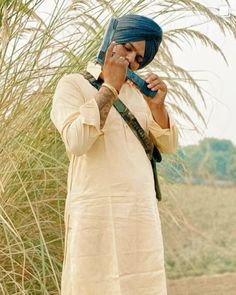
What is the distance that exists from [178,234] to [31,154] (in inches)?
34.6

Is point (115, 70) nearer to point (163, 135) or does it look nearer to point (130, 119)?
point (130, 119)

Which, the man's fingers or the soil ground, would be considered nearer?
→ the man's fingers

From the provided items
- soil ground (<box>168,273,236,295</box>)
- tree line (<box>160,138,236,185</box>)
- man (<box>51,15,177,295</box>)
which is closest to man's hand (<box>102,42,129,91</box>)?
man (<box>51,15,177,295</box>)

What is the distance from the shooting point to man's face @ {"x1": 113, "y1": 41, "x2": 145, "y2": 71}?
1965 mm

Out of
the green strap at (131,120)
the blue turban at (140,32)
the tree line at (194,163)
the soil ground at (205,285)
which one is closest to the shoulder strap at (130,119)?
the green strap at (131,120)

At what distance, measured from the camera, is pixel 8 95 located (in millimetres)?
2717

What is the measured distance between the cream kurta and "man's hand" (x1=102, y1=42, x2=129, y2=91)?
8cm

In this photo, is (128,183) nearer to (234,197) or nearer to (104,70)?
(104,70)

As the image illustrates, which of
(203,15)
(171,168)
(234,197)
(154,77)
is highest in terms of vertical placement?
(203,15)

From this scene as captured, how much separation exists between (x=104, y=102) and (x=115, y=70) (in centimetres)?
8

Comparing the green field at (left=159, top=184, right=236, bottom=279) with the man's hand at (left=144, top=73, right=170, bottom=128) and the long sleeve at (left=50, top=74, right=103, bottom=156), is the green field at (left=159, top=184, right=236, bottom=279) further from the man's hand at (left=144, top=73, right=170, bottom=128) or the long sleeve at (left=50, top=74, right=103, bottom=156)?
the long sleeve at (left=50, top=74, right=103, bottom=156)

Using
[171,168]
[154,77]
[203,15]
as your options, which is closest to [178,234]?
[171,168]

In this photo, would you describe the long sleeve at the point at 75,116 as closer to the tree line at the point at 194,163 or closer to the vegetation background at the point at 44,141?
the vegetation background at the point at 44,141

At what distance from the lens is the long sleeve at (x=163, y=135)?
2.05 m
